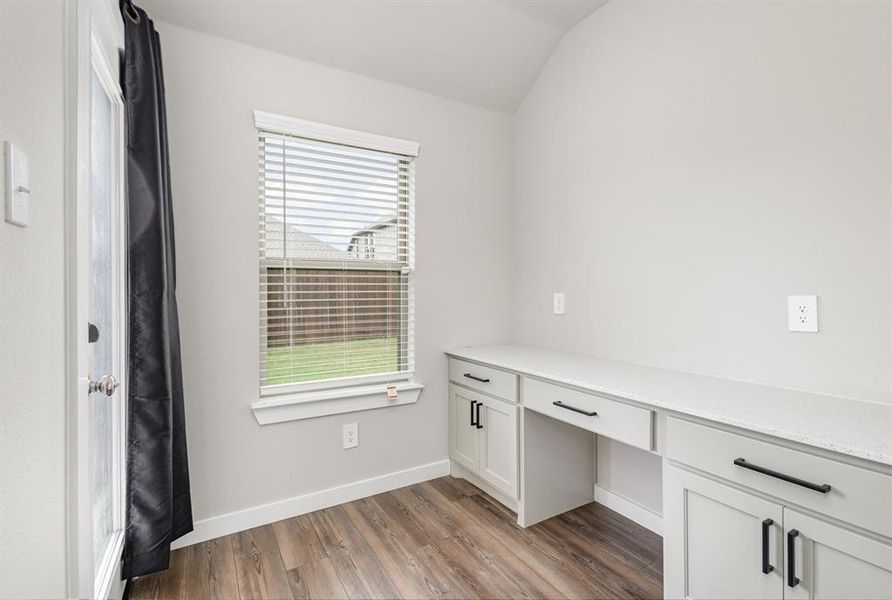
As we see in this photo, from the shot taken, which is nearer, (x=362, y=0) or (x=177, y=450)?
(x=177, y=450)

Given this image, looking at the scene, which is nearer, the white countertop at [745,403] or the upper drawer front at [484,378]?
the white countertop at [745,403]

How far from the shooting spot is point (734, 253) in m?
1.81

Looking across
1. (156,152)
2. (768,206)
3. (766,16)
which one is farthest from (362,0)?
(768,206)

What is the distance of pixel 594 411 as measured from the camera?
181 centimetres

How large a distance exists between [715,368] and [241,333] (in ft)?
7.20

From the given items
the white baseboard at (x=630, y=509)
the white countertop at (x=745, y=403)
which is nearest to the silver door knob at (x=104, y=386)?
the white countertop at (x=745, y=403)

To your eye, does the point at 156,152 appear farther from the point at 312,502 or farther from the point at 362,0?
the point at 312,502

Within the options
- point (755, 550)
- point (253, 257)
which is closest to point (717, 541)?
point (755, 550)

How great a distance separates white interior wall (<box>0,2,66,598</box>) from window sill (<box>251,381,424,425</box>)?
1.27 m

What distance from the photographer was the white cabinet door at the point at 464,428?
2545mm

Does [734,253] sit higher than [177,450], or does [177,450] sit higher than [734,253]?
[734,253]

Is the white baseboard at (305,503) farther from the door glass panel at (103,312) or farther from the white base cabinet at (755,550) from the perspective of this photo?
the white base cabinet at (755,550)

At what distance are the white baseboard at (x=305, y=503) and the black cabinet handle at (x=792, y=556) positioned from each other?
187cm

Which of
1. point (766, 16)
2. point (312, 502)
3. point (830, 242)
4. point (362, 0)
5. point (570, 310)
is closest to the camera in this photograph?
point (830, 242)
